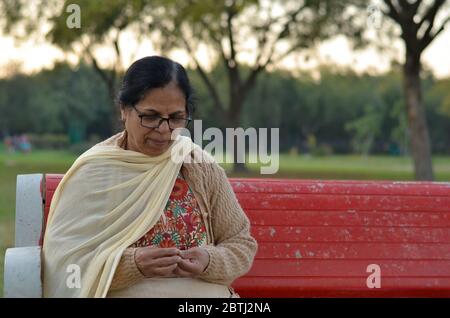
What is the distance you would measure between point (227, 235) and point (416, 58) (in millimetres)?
14093

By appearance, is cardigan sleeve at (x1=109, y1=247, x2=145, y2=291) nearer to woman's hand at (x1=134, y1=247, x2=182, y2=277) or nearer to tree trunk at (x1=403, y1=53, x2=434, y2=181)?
woman's hand at (x1=134, y1=247, x2=182, y2=277)

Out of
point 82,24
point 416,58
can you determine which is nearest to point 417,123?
point 416,58

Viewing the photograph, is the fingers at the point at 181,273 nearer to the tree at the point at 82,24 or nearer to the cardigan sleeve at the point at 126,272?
the cardigan sleeve at the point at 126,272

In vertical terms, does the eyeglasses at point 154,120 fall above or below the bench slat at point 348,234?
above

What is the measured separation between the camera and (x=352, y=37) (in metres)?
22.8

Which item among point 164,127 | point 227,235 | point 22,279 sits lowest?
point 22,279

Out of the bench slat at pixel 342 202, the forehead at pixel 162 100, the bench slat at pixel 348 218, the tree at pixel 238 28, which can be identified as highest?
the tree at pixel 238 28

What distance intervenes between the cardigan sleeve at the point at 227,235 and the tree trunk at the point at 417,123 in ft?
45.5

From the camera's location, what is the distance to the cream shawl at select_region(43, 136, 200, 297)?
2.85 meters

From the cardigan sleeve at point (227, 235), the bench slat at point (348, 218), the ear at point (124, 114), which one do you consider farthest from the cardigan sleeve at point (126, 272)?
the bench slat at point (348, 218)

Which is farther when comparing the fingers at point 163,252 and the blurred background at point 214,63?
the blurred background at point 214,63

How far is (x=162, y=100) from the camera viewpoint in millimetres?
2914

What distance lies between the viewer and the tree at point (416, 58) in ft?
53.6

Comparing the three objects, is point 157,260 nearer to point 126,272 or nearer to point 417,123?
point 126,272
